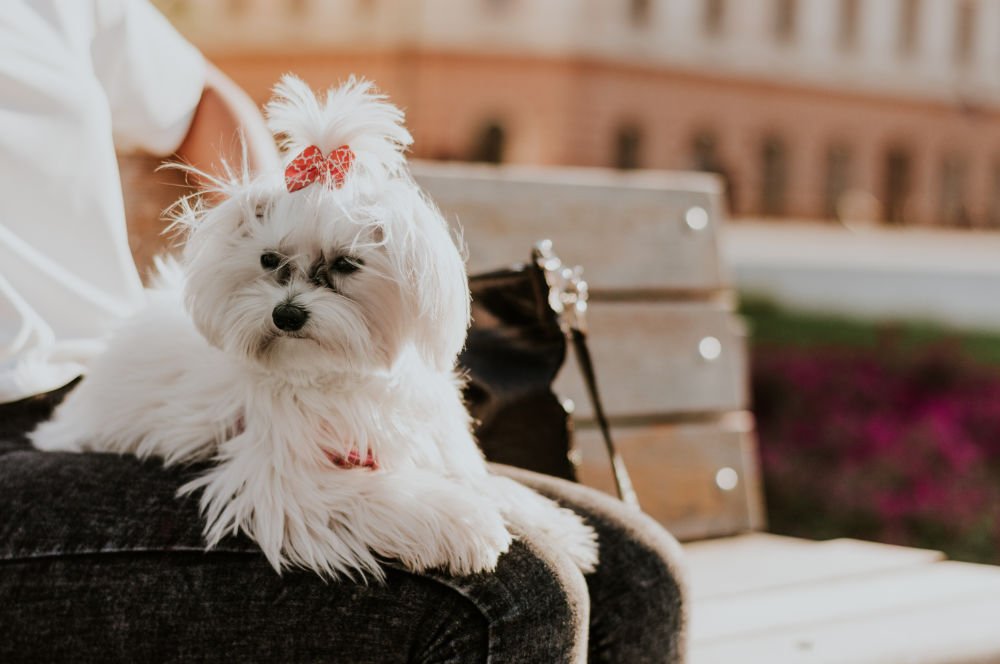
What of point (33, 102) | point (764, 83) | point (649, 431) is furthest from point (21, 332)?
point (764, 83)

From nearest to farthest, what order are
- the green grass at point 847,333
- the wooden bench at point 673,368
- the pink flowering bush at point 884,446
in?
the wooden bench at point 673,368, the pink flowering bush at point 884,446, the green grass at point 847,333

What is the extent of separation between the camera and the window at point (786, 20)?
3172cm

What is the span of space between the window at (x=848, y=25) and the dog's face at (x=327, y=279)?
3333 cm

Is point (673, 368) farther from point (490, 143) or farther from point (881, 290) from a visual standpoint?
point (490, 143)

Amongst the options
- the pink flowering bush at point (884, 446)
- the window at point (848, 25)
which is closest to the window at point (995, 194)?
the window at point (848, 25)

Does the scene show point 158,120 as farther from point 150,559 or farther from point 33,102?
point 150,559

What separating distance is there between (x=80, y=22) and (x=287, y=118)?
55cm

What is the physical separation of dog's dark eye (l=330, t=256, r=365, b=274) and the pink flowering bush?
12.1ft

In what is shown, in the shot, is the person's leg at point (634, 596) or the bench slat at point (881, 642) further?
the bench slat at point (881, 642)

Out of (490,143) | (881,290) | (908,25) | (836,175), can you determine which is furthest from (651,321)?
(908,25)

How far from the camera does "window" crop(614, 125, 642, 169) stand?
29188 mm

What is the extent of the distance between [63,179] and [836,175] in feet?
108

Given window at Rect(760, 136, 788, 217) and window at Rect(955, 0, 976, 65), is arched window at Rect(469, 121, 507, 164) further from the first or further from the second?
window at Rect(955, 0, 976, 65)

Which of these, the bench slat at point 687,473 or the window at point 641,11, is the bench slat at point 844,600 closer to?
the bench slat at point 687,473
